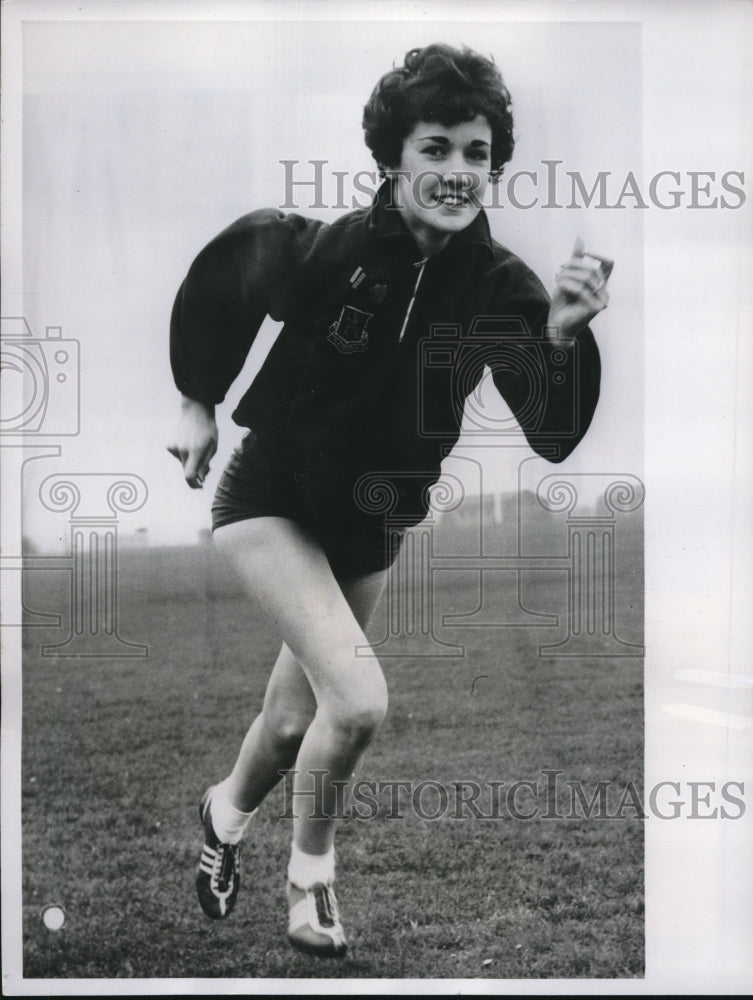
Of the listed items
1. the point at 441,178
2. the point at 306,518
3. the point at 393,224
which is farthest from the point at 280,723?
the point at 441,178

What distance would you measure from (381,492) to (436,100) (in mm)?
1142

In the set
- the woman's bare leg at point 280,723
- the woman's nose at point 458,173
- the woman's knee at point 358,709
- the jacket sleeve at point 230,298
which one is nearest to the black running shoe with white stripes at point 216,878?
the woman's bare leg at point 280,723

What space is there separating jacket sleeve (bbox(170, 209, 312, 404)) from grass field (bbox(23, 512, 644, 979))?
21.8 inches

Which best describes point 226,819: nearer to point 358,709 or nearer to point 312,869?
point 312,869

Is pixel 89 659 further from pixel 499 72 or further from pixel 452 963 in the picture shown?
pixel 499 72

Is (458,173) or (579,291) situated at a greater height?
(458,173)

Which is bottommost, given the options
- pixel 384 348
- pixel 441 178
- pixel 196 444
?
pixel 196 444

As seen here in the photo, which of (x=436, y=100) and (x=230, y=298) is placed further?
(x=230, y=298)

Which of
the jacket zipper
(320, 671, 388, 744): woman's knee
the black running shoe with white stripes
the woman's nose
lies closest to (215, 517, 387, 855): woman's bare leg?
(320, 671, 388, 744): woman's knee

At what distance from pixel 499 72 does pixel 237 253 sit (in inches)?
36.6

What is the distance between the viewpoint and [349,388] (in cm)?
318

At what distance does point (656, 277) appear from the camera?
324 cm

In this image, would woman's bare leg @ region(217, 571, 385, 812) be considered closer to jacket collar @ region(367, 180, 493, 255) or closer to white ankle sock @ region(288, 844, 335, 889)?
white ankle sock @ region(288, 844, 335, 889)

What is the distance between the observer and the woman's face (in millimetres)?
3156
